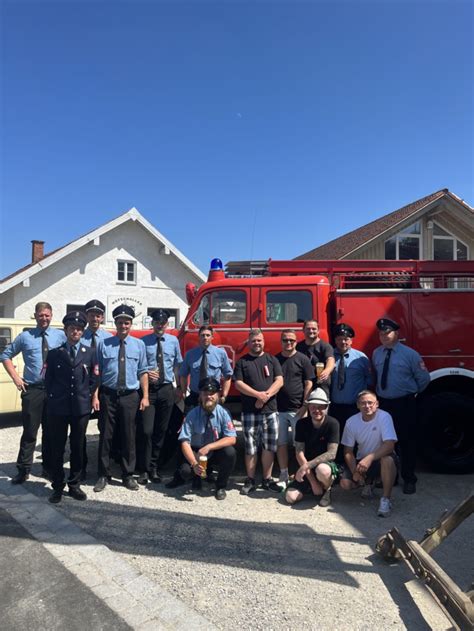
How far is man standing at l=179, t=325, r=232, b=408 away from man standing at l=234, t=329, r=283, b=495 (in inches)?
11.5

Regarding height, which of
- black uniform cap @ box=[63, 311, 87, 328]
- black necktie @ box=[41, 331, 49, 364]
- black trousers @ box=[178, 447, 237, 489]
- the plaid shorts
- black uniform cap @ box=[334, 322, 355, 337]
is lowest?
black trousers @ box=[178, 447, 237, 489]

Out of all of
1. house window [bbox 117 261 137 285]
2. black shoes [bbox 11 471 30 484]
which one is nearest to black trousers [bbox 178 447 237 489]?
black shoes [bbox 11 471 30 484]

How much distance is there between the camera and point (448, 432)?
565cm

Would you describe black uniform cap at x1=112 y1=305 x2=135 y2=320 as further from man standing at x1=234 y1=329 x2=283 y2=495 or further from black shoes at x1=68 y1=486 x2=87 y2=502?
black shoes at x1=68 y1=486 x2=87 y2=502

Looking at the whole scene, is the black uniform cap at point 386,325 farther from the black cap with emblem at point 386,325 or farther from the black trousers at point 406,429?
the black trousers at point 406,429

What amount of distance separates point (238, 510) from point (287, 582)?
53.5 inches

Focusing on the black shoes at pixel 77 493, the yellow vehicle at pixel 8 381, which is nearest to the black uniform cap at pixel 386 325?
the black shoes at pixel 77 493

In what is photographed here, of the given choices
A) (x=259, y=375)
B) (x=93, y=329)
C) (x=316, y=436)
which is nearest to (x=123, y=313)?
(x=93, y=329)

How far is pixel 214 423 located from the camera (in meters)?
5.09

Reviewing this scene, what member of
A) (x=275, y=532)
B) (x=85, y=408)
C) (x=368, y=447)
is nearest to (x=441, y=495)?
(x=368, y=447)

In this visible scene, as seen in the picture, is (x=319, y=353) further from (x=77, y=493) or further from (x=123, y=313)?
(x=77, y=493)

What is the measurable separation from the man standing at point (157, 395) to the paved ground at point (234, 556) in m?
0.30

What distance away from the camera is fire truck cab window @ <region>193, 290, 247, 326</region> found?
6055 millimetres

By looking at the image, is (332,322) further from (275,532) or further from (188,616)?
(188,616)
